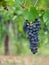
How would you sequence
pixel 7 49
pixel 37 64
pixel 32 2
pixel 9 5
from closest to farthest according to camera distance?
pixel 32 2
pixel 9 5
pixel 37 64
pixel 7 49

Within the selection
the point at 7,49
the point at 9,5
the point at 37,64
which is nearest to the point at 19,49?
the point at 7,49

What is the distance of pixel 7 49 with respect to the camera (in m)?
6.51

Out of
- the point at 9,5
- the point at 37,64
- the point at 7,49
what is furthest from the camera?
the point at 7,49

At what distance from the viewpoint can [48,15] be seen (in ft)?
5.22

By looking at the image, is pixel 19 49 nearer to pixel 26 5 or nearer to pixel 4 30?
pixel 4 30

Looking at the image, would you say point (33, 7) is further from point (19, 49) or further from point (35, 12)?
point (19, 49)

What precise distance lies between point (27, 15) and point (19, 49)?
543 cm

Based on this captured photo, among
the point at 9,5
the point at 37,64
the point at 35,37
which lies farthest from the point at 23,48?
the point at 35,37

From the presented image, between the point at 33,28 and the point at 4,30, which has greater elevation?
the point at 33,28

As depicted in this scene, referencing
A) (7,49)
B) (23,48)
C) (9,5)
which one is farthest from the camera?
(23,48)

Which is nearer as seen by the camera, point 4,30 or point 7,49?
point 4,30

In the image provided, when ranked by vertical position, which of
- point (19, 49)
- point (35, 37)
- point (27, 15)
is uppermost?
point (27, 15)

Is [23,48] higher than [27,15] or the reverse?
the reverse

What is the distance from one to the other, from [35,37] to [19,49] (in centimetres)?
523
